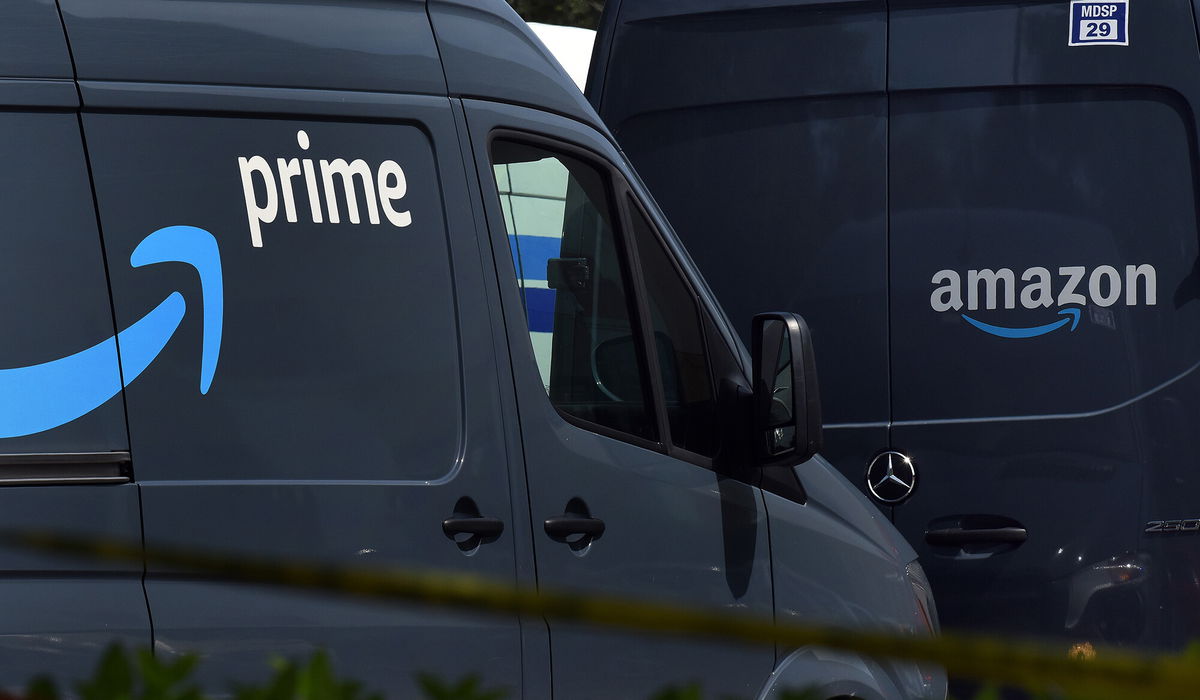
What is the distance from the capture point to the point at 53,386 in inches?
98.0

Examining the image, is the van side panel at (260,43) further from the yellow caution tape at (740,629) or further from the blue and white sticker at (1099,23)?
the blue and white sticker at (1099,23)

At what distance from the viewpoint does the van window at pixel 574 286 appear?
3.12m

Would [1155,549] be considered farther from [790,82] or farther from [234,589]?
[234,589]

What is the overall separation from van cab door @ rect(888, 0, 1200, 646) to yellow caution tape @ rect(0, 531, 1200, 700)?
3.78 metres

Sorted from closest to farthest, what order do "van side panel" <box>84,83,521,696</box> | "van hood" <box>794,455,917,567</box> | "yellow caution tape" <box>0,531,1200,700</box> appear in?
"yellow caution tape" <box>0,531,1200,700</box> < "van side panel" <box>84,83,521,696</box> < "van hood" <box>794,455,917,567</box>

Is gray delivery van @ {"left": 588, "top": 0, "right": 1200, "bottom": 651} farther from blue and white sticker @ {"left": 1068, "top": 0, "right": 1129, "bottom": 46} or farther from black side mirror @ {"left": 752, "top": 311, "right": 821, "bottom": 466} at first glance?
black side mirror @ {"left": 752, "top": 311, "right": 821, "bottom": 466}

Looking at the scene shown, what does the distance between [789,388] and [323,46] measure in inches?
51.2

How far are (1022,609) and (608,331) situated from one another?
194 centimetres

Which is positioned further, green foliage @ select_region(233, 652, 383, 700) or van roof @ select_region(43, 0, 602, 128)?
van roof @ select_region(43, 0, 602, 128)

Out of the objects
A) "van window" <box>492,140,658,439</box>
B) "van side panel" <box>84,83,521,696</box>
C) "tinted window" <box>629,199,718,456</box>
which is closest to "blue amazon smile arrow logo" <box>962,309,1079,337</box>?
"tinted window" <box>629,199,718,456</box>

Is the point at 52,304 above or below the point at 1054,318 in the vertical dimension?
above

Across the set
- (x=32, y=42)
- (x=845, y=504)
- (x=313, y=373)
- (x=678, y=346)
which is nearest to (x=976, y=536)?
(x=845, y=504)

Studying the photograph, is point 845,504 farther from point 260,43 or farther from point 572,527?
point 260,43

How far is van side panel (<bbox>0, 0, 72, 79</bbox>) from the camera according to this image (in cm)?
254
